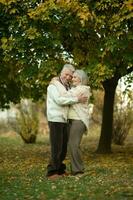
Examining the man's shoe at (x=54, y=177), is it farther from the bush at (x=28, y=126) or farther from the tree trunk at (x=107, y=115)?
the bush at (x=28, y=126)

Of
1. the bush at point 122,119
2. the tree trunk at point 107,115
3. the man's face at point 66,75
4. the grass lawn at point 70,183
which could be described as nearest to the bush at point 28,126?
the bush at point 122,119

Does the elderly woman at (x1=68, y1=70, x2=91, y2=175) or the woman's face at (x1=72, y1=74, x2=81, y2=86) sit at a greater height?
the woman's face at (x1=72, y1=74, x2=81, y2=86)

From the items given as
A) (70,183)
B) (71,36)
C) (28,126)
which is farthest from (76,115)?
(28,126)

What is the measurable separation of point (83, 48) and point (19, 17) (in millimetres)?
1618

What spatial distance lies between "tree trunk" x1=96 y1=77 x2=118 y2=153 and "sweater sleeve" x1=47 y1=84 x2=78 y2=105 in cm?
629

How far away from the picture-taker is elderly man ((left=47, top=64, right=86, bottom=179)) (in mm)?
10867

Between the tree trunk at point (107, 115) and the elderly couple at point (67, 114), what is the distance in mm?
6057

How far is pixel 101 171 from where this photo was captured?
12.4 metres

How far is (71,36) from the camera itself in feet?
44.6

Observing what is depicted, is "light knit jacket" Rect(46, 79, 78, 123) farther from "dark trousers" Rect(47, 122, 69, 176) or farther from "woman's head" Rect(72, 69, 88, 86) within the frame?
"woman's head" Rect(72, 69, 88, 86)

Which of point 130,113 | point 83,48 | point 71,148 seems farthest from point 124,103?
point 71,148

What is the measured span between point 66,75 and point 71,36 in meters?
2.72

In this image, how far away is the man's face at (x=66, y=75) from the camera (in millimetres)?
11023

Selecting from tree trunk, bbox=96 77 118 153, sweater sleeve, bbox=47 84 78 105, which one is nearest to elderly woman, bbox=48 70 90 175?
sweater sleeve, bbox=47 84 78 105
